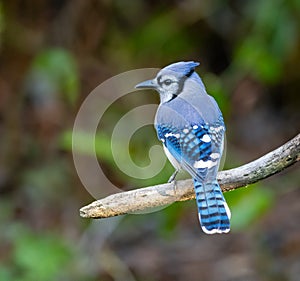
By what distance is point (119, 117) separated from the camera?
5371 millimetres

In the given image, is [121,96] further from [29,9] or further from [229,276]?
[229,276]

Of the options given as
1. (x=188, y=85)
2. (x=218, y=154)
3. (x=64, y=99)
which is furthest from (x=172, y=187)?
(x=64, y=99)

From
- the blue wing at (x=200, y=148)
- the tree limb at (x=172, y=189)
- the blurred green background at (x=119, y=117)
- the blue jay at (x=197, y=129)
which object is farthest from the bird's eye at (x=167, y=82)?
the blurred green background at (x=119, y=117)

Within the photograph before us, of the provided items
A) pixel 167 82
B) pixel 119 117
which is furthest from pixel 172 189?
pixel 119 117

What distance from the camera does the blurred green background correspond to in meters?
4.69

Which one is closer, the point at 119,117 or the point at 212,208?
the point at 212,208

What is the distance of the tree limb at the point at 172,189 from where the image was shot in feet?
5.70

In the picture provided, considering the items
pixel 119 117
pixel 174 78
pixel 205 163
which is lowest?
pixel 205 163

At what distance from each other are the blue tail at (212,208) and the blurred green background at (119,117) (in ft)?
8.26

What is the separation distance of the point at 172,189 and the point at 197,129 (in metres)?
0.16

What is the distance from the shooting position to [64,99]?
5188 millimetres

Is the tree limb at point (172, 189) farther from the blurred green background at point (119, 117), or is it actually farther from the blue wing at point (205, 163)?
the blurred green background at point (119, 117)

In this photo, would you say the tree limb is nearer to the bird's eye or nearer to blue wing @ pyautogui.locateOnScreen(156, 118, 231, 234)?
blue wing @ pyautogui.locateOnScreen(156, 118, 231, 234)

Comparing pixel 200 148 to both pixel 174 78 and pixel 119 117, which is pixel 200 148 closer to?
pixel 174 78
